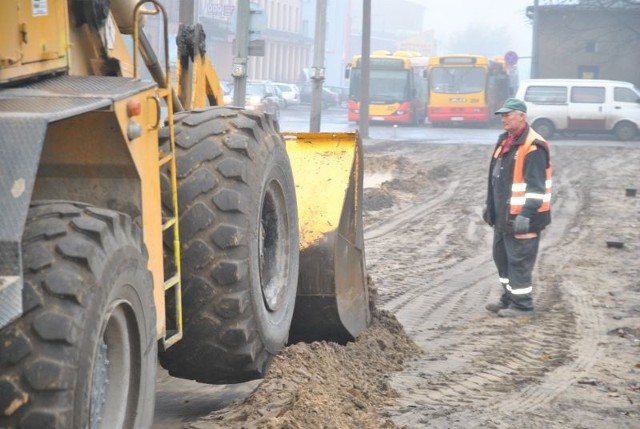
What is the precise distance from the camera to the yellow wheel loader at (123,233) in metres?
3.54

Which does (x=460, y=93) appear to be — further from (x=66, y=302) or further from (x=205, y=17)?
(x=66, y=302)

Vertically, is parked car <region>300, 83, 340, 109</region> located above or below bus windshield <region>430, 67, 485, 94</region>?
below

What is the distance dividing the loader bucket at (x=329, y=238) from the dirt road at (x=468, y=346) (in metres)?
0.21

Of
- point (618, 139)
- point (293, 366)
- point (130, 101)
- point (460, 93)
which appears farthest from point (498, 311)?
point (460, 93)

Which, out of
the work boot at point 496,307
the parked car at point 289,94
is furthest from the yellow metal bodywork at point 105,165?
the parked car at point 289,94

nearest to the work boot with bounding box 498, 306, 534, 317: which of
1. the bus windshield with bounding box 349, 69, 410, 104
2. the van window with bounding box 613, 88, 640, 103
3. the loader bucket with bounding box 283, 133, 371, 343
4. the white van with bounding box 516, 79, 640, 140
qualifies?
the loader bucket with bounding box 283, 133, 371, 343

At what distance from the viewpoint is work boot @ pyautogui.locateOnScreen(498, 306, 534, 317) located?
9773 millimetres

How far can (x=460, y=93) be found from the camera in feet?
150

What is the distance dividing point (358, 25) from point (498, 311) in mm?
109942

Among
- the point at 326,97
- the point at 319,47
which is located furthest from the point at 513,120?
the point at 326,97

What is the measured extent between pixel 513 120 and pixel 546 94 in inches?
1058

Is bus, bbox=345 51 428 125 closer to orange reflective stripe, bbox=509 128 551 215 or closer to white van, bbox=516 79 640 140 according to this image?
white van, bbox=516 79 640 140

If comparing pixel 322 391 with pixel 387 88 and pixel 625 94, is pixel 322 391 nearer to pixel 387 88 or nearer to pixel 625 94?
pixel 625 94

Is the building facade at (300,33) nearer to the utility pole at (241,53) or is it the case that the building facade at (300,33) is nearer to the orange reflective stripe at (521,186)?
the utility pole at (241,53)
